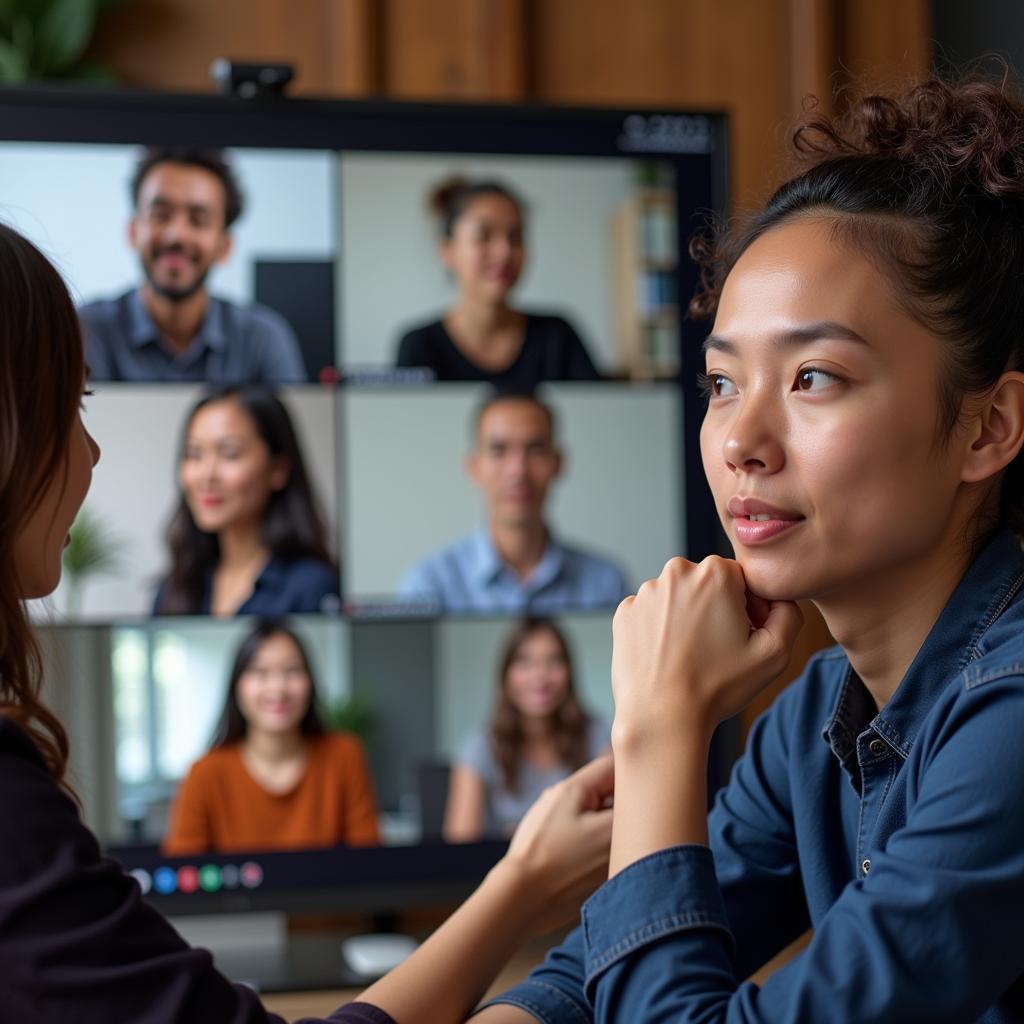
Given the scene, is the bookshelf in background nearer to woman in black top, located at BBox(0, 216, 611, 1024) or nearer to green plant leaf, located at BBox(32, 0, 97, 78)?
green plant leaf, located at BBox(32, 0, 97, 78)

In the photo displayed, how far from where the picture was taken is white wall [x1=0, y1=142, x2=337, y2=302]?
2037 millimetres

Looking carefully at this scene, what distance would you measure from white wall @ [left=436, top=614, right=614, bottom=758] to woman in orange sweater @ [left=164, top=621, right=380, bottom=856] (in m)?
0.15

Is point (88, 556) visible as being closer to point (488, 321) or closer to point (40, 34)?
A: point (488, 321)

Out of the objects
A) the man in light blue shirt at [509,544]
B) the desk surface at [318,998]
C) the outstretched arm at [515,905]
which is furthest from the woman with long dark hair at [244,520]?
the outstretched arm at [515,905]

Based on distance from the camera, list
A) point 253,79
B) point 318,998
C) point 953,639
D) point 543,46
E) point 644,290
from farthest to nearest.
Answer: point 543,46, point 644,290, point 253,79, point 318,998, point 953,639

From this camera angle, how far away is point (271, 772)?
6.93ft

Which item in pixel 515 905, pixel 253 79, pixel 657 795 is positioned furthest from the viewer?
pixel 253 79

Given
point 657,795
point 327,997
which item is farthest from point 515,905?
point 327,997

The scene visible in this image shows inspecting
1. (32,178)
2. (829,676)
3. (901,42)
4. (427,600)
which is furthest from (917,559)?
(901,42)

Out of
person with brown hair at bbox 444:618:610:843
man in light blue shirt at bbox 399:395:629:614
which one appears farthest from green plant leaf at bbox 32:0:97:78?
person with brown hair at bbox 444:618:610:843

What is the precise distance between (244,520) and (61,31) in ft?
2.98

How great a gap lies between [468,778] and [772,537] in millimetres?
1215

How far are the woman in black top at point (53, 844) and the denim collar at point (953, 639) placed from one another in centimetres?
40

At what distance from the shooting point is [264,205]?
2.10 m
